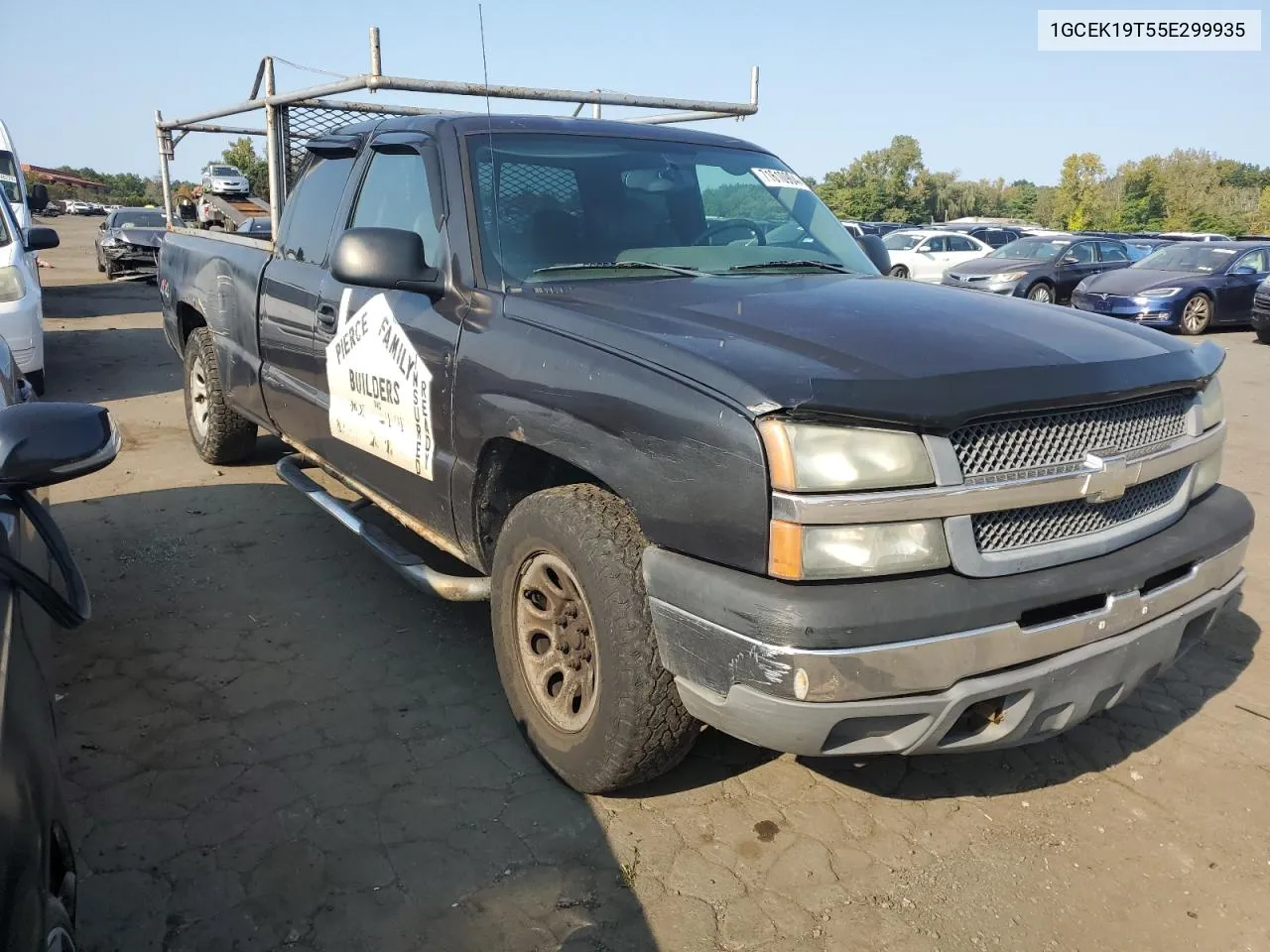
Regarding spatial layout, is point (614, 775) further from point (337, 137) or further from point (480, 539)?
point (337, 137)

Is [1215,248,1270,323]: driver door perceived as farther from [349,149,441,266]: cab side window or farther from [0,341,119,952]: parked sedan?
[0,341,119,952]: parked sedan

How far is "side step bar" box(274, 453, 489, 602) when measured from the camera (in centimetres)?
314

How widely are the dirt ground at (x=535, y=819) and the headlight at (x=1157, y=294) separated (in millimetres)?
11861

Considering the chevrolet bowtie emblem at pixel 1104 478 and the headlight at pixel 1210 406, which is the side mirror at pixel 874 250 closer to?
the headlight at pixel 1210 406

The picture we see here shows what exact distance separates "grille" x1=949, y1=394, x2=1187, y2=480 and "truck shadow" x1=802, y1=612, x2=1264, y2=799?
744mm

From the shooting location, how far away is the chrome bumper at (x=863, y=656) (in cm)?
201

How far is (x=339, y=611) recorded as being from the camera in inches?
157

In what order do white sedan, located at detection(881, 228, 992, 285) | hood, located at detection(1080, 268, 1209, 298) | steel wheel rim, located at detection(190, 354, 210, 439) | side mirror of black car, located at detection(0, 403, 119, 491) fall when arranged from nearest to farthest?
side mirror of black car, located at detection(0, 403, 119, 491), steel wheel rim, located at detection(190, 354, 210, 439), hood, located at detection(1080, 268, 1209, 298), white sedan, located at detection(881, 228, 992, 285)

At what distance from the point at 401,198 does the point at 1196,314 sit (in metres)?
14.8

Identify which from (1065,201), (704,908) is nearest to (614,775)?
(704,908)

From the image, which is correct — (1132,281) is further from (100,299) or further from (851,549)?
(100,299)

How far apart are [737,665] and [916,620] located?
0.39 meters

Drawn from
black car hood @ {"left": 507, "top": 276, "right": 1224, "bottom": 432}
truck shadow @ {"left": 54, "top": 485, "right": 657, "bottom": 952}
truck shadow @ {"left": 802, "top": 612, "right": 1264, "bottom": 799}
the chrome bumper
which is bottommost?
truck shadow @ {"left": 802, "top": 612, "right": 1264, "bottom": 799}

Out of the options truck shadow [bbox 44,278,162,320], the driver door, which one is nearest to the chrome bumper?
truck shadow [bbox 44,278,162,320]
